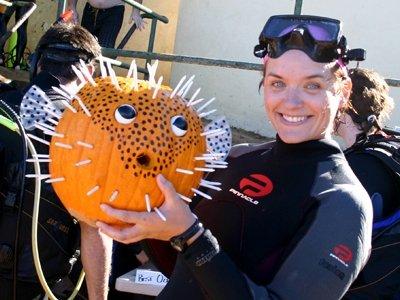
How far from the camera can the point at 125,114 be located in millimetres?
1530

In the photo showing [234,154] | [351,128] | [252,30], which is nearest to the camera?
[234,154]

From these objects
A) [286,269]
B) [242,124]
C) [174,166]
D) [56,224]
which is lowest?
[242,124]

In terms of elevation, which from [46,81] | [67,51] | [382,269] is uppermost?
[67,51]

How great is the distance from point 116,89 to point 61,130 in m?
0.17

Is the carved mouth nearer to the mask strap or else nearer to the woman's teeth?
the woman's teeth

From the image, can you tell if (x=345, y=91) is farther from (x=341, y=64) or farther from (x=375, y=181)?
(x=375, y=181)

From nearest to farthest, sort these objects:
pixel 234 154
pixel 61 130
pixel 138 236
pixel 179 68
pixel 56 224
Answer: pixel 138 236 < pixel 61 130 < pixel 234 154 < pixel 56 224 < pixel 179 68

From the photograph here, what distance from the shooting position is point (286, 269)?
1.54 metres

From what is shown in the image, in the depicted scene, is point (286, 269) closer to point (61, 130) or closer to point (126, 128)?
point (126, 128)

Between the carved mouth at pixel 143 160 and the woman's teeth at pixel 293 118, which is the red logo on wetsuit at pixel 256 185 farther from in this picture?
the carved mouth at pixel 143 160

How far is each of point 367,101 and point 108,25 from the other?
3.27 meters

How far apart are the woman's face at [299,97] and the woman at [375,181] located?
61cm

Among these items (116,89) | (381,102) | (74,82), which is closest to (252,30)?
(381,102)

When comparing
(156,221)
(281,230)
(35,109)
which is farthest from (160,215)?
(35,109)
